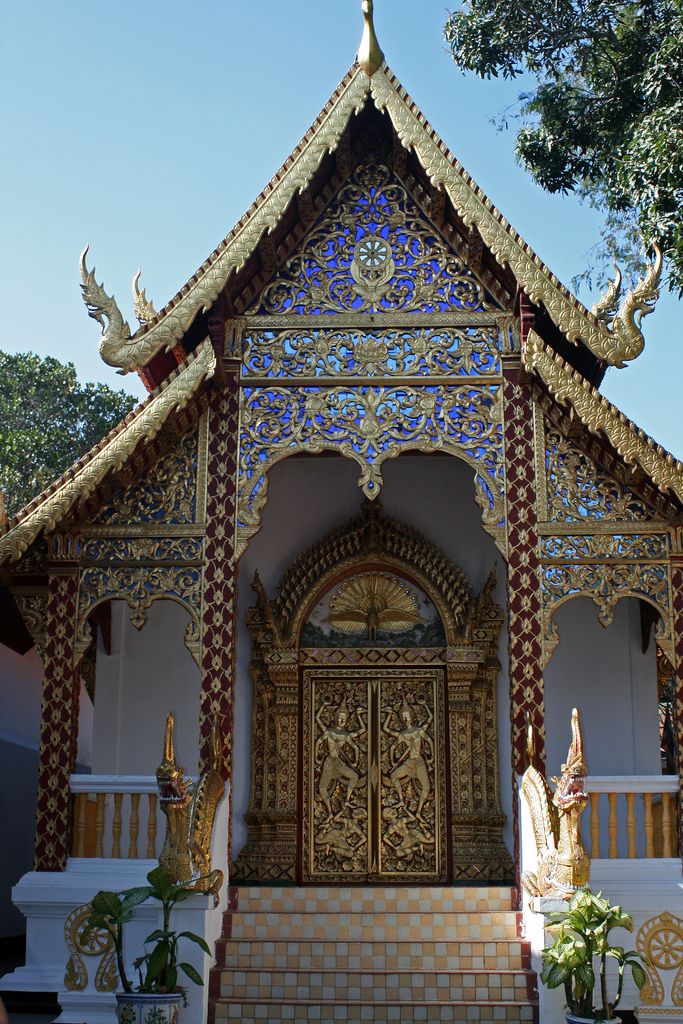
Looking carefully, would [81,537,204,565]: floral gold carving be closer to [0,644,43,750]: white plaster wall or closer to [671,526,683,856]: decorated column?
[671,526,683,856]: decorated column

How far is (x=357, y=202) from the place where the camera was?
320 inches

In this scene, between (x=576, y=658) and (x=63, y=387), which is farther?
(x=63, y=387)

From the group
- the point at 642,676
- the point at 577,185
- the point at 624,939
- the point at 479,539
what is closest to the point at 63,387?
the point at 577,185

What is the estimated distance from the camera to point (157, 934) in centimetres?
617

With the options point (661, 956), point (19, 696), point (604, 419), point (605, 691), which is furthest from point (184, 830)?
point (19, 696)

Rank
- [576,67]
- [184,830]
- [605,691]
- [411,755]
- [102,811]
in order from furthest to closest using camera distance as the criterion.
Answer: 1. [576,67]
2. [411,755]
3. [605,691]
4. [102,811]
5. [184,830]

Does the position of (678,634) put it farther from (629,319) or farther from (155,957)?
(155,957)

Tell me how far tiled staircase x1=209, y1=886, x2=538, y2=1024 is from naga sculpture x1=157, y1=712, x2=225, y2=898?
0.49m

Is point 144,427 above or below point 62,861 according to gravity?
above

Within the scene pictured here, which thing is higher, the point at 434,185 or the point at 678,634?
the point at 434,185

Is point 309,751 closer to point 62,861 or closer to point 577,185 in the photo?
point 62,861

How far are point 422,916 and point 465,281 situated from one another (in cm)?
381

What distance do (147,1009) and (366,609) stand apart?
12.0 feet

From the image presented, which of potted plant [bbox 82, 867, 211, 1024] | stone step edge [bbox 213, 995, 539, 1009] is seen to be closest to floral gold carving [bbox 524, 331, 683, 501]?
stone step edge [bbox 213, 995, 539, 1009]
